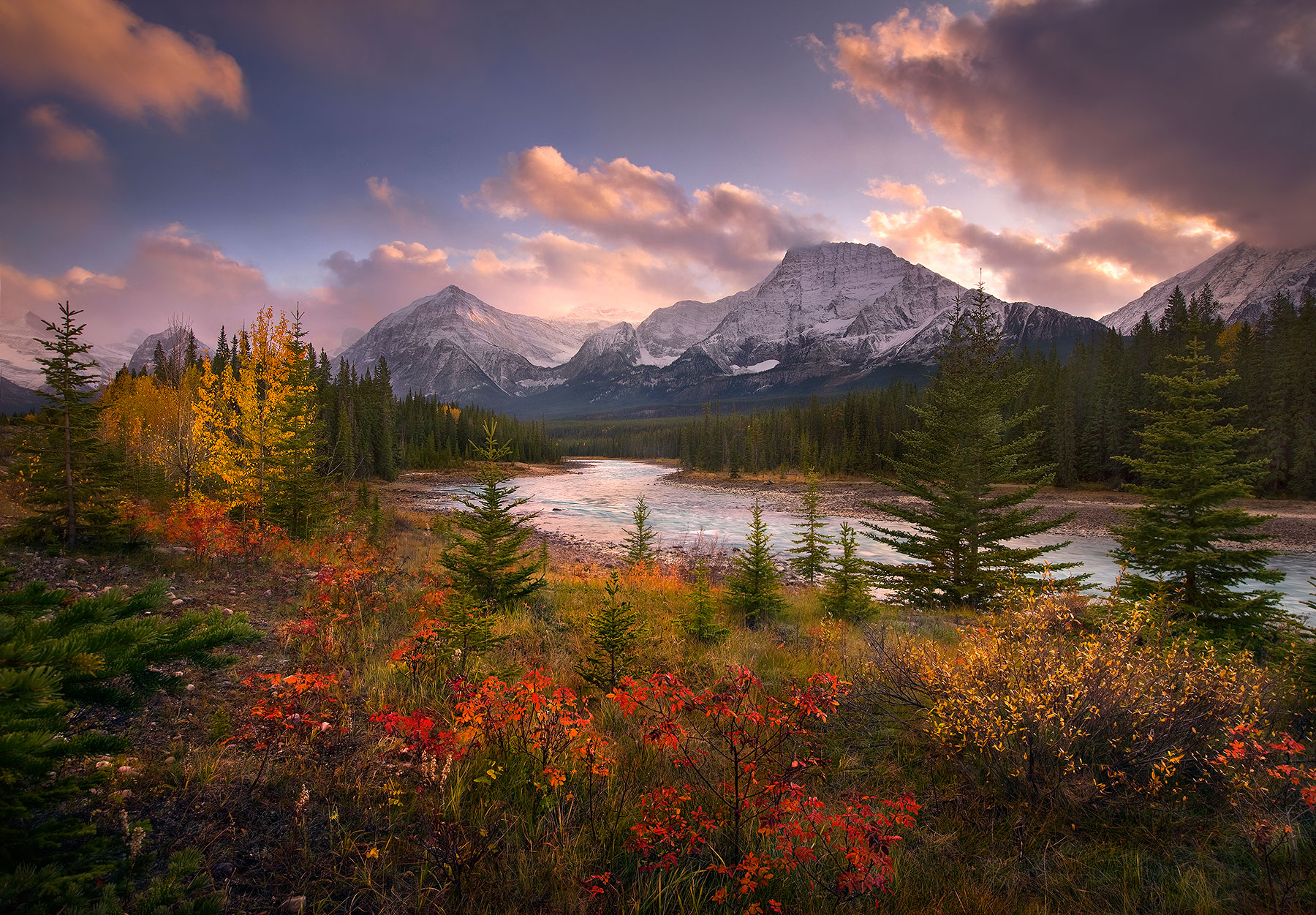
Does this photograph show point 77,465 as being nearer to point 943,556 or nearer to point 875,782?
point 875,782

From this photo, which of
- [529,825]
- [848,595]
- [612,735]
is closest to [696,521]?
[848,595]

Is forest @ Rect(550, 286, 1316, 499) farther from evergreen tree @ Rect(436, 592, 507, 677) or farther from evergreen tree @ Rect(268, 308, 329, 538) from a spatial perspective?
evergreen tree @ Rect(268, 308, 329, 538)

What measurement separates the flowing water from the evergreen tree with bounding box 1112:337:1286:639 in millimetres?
2420

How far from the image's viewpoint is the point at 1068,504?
4572cm

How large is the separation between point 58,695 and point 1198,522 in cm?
1452

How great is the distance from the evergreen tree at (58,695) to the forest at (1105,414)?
58.6 feet

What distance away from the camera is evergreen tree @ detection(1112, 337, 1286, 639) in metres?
8.88

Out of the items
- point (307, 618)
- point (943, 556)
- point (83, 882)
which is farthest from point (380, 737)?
point (943, 556)

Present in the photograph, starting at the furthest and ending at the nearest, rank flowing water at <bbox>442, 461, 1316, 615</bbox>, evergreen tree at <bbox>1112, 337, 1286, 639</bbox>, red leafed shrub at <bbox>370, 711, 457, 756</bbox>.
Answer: flowing water at <bbox>442, 461, 1316, 615</bbox> < evergreen tree at <bbox>1112, 337, 1286, 639</bbox> < red leafed shrub at <bbox>370, 711, 457, 756</bbox>

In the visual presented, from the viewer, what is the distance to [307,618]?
752 cm

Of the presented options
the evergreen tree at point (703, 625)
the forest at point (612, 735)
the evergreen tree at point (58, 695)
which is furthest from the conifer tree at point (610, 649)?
the evergreen tree at point (58, 695)

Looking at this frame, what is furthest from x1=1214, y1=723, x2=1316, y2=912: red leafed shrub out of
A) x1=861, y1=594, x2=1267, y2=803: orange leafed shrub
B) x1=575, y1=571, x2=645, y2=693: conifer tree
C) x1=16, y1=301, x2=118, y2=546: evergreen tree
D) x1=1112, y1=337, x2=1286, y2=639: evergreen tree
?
x1=16, y1=301, x2=118, y2=546: evergreen tree

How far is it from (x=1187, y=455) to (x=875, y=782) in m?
9.90

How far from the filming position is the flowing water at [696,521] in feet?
78.2
